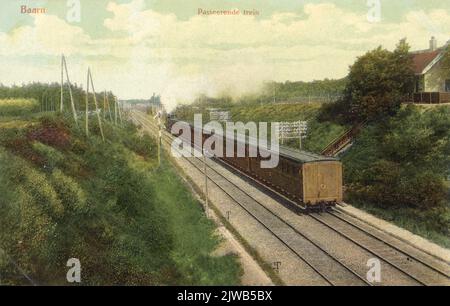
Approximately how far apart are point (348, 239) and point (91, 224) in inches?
443

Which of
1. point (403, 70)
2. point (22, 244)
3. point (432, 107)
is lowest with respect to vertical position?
point (22, 244)

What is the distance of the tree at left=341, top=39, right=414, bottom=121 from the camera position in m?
36.2

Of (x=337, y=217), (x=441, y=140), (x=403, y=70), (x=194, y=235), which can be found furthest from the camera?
(x=403, y=70)

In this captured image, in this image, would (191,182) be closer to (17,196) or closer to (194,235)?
(194,235)

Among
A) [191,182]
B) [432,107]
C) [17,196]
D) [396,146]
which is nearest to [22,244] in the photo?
[17,196]

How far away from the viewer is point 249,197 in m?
29.4

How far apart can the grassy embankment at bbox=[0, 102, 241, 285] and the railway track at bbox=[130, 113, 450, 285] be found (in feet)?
10.2

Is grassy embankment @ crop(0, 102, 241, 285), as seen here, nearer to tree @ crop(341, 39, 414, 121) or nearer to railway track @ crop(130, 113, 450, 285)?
railway track @ crop(130, 113, 450, 285)

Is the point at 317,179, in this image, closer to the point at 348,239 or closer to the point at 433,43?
the point at 348,239

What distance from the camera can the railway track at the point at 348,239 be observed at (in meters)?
16.8

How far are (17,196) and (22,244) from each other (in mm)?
2375

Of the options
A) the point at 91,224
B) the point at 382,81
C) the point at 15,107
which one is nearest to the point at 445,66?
the point at 382,81

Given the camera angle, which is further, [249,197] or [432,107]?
[432,107]
